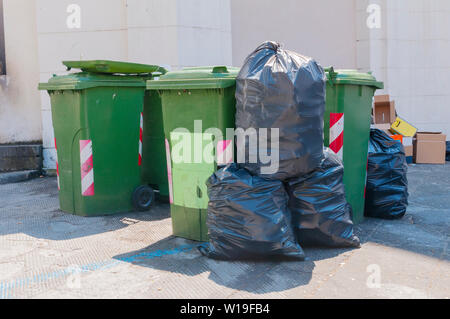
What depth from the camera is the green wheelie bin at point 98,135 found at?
4855 millimetres

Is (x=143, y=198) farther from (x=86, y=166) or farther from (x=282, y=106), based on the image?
(x=282, y=106)

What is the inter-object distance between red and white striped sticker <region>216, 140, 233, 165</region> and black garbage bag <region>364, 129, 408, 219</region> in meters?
1.71

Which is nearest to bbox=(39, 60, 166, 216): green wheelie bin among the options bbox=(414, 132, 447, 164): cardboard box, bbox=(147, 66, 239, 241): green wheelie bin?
bbox=(147, 66, 239, 241): green wheelie bin

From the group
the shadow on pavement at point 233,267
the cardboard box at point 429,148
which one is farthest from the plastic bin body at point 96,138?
the cardboard box at point 429,148

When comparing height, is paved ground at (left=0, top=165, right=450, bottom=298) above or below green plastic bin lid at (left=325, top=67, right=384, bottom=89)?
below

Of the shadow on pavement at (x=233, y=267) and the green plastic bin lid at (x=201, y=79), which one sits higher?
the green plastic bin lid at (x=201, y=79)

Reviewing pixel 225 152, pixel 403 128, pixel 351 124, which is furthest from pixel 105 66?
pixel 403 128

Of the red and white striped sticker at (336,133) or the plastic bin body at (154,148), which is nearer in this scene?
the red and white striped sticker at (336,133)

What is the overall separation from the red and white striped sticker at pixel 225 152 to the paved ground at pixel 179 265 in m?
0.73

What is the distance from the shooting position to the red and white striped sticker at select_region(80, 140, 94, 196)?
4.86m

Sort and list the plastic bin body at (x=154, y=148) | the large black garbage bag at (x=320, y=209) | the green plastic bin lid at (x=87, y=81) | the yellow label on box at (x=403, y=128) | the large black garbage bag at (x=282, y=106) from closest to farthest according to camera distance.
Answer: the large black garbage bag at (x=282, y=106) < the large black garbage bag at (x=320, y=209) < the green plastic bin lid at (x=87, y=81) < the plastic bin body at (x=154, y=148) < the yellow label on box at (x=403, y=128)

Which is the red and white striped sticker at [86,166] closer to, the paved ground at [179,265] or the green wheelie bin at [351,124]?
the paved ground at [179,265]

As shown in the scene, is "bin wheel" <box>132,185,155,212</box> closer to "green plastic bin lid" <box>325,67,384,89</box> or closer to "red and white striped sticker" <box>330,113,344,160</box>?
"red and white striped sticker" <box>330,113,344,160</box>

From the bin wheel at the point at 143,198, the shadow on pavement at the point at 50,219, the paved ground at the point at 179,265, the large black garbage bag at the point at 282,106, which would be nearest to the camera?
the paved ground at the point at 179,265
